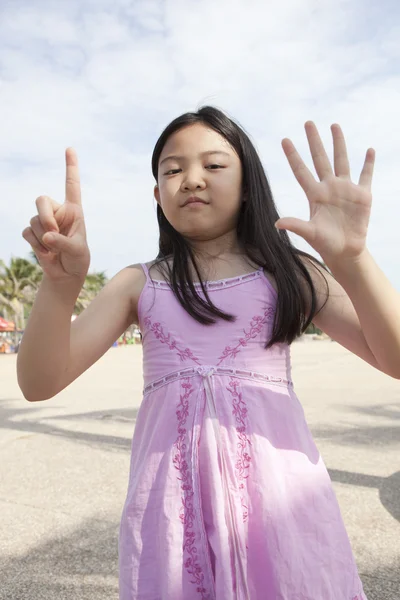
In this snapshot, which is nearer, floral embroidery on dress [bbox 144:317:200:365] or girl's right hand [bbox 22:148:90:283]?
girl's right hand [bbox 22:148:90:283]

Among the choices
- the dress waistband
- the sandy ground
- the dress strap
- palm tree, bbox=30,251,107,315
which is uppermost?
palm tree, bbox=30,251,107,315

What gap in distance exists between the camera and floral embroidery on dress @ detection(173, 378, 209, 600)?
53.1 inches

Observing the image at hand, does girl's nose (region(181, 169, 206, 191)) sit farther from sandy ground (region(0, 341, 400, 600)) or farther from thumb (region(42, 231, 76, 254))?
sandy ground (region(0, 341, 400, 600))

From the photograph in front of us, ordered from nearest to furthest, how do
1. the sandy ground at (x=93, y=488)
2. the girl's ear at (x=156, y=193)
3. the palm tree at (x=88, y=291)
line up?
1. the girl's ear at (x=156, y=193)
2. the sandy ground at (x=93, y=488)
3. the palm tree at (x=88, y=291)

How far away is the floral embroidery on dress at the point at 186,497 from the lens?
1.35m

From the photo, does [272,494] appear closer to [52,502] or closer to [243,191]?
[243,191]

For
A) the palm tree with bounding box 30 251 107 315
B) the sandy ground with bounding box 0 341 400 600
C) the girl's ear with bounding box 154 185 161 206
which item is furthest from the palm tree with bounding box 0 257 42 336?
the girl's ear with bounding box 154 185 161 206

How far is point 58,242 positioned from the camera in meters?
1.30

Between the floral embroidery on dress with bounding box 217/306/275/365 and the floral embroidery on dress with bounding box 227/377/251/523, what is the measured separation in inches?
2.5

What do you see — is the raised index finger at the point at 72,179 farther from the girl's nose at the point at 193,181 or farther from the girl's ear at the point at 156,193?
the girl's ear at the point at 156,193

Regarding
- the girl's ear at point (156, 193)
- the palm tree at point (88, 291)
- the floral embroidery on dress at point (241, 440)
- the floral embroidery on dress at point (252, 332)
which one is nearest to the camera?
the floral embroidery on dress at point (241, 440)

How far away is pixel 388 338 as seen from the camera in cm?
138

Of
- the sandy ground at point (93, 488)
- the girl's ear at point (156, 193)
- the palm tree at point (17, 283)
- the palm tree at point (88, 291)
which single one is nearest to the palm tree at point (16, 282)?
the palm tree at point (17, 283)

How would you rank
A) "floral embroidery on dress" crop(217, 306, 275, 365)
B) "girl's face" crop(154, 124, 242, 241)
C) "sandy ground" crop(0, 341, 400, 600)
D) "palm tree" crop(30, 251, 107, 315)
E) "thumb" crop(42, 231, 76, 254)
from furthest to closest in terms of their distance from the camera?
1. "palm tree" crop(30, 251, 107, 315)
2. "sandy ground" crop(0, 341, 400, 600)
3. "girl's face" crop(154, 124, 242, 241)
4. "floral embroidery on dress" crop(217, 306, 275, 365)
5. "thumb" crop(42, 231, 76, 254)
